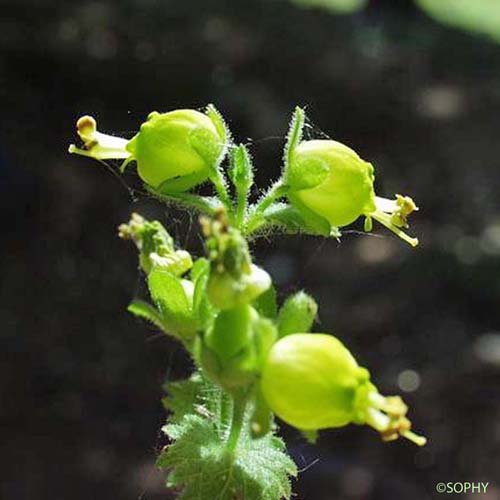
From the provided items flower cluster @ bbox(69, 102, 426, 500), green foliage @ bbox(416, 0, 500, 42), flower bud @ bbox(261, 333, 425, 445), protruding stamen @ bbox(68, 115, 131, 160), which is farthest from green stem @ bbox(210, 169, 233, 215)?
green foliage @ bbox(416, 0, 500, 42)

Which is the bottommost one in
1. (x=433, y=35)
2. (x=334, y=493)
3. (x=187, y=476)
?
(x=433, y=35)

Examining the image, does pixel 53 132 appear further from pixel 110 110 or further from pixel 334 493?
pixel 334 493

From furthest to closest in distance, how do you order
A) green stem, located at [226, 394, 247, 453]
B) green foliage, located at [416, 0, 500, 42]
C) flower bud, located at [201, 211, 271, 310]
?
green foliage, located at [416, 0, 500, 42]
green stem, located at [226, 394, 247, 453]
flower bud, located at [201, 211, 271, 310]

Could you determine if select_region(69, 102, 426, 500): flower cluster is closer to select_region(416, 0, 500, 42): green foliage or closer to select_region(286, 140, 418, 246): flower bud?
select_region(286, 140, 418, 246): flower bud

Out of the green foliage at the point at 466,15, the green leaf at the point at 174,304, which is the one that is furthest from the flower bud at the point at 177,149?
the green foliage at the point at 466,15

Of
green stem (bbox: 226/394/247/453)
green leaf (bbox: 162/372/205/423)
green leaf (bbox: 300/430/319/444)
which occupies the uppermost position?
green leaf (bbox: 300/430/319/444)

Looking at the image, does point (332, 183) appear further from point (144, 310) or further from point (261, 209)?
point (144, 310)

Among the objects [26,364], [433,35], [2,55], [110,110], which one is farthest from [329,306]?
[433,35]
